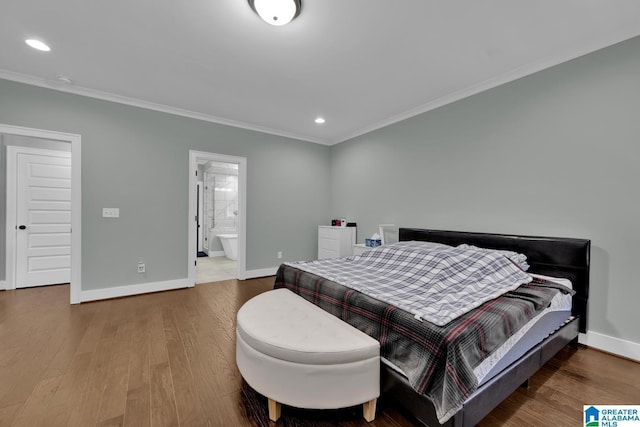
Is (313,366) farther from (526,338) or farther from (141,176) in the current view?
(141,176)

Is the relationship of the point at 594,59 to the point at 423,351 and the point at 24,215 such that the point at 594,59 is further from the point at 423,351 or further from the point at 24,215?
the point at 24,215

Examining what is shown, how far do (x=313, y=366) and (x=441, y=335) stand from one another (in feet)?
2.15

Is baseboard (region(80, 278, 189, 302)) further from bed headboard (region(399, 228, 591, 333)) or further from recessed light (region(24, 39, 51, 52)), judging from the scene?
bed headboard (region(399, 228, 591, 333))

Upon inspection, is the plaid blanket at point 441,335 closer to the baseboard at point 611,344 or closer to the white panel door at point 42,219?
the baseboard at point 611,344

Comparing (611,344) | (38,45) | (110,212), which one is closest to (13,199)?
(110,212)

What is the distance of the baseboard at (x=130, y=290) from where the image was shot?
3318mm

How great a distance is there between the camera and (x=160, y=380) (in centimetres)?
180

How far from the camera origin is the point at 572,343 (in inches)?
93.5

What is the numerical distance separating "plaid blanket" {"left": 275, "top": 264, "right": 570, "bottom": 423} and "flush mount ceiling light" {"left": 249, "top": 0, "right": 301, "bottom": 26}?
2006 millimetres

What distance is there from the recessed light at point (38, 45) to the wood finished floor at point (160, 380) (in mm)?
2614

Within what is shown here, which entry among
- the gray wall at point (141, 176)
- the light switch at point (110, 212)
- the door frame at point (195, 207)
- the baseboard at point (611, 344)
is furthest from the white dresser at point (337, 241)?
the light switch at point (110, 212)

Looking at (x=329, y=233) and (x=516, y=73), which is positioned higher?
(x=516, y=73)

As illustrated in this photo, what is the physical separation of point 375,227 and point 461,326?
312 cm

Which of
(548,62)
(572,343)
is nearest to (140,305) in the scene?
(572,343)
